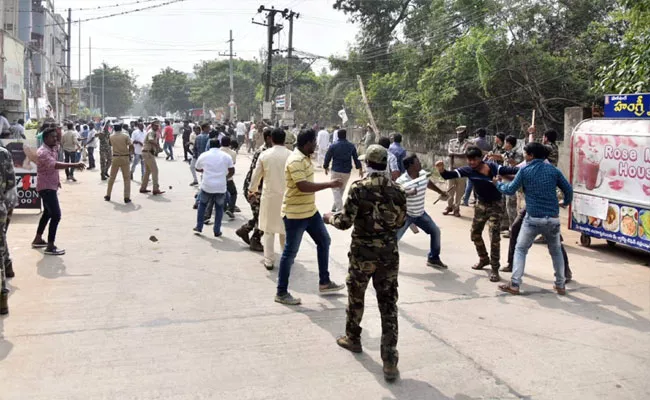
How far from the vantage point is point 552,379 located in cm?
440

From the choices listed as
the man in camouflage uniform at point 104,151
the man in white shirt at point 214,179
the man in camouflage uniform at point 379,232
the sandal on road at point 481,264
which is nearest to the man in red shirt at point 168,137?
the man in camouflage uniform at point 104,151

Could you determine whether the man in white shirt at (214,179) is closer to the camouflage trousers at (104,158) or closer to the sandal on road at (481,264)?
the sandal on road at (481,264)

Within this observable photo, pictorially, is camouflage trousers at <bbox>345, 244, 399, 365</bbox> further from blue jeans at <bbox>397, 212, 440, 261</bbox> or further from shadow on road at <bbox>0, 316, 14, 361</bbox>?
blue jeans at <bbox>397, 212, 440, 261</bbox>

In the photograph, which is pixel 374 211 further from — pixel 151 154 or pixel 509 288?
pixel 151 154

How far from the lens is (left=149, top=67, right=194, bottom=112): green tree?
88562 millimetres

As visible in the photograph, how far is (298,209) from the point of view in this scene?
239 inches

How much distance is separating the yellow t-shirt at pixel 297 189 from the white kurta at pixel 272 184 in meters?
0.90

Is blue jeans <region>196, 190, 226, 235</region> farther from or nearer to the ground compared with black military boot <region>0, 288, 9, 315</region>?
farther from the ground

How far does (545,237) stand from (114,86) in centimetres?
9891

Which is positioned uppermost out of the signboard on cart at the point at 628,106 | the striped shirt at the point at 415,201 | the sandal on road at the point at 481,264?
the signboard on cart at the point at 628,106

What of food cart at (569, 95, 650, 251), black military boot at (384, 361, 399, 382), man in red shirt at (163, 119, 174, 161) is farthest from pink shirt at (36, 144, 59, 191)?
man in red shirt at (163, 119, 174, 161)

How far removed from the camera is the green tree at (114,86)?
95.7 meters

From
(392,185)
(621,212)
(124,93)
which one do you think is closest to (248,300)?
(392,185)

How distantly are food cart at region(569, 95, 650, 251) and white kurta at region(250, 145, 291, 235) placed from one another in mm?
4511
